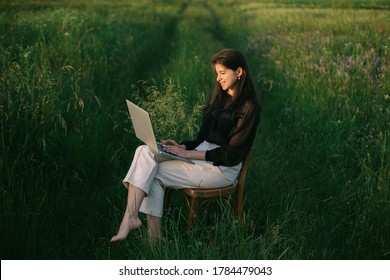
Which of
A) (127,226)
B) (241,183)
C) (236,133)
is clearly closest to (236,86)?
(236,133)

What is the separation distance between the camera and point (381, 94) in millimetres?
4898

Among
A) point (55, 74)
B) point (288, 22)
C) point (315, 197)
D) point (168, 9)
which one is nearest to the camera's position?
point (315, 197)

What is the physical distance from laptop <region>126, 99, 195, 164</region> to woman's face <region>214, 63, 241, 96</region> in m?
0.53

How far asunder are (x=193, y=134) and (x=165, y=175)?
1.45m

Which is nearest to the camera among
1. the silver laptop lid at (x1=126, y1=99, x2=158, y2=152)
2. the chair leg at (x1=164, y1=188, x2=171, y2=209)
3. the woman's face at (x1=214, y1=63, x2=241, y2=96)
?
the silver laptop lid at (x1=126, y1=99, x2=158, y2=152)

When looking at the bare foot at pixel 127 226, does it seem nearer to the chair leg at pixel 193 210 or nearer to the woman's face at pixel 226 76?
the chair leg at pixel 193 210

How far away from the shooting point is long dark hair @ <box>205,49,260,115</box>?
3.15 meters

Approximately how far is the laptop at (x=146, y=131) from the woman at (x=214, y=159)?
0.05m

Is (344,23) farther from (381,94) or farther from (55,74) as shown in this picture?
(55,74)

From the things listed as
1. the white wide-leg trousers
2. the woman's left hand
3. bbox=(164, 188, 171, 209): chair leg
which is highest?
the woman's left hand

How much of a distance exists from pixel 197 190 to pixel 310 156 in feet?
6.35

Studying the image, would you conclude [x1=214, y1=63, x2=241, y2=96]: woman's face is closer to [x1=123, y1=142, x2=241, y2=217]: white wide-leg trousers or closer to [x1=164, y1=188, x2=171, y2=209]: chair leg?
[x1=123, y1=142, x2=241, y2=217]: white wide-leg trousers

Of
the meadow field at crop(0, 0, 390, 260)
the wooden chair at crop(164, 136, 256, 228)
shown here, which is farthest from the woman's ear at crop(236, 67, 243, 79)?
the meadow field at crop(0, 0, 390, 260)
